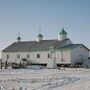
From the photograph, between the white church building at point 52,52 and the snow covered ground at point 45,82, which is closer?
the snow covered ground at point 45,82

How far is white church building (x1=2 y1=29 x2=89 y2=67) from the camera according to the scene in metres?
44.9

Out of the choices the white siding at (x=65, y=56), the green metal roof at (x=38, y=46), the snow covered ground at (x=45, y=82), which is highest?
the green metal roof at (x=38, y=46)

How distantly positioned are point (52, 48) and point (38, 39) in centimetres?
522

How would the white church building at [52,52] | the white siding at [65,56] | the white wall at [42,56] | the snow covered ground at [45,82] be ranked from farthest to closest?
the white church building at [52,52]
the white wall at [42,56]
the white siding at [65,56]
the snow covered ground at [45,82]

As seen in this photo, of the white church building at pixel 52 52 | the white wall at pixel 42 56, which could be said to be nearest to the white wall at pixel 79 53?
the white church building at pixel 52 52

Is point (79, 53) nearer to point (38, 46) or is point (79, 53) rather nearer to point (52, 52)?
point (52, 52)

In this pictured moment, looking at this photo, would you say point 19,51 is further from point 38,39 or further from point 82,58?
point 82,58

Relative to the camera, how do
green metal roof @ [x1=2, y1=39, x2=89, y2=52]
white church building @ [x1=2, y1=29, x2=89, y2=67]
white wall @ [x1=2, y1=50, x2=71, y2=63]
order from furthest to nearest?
green metal roof @ [x1=2, y1=39, x2=89, y2=52] → white church building @ [x1=2, y1=29, x2=89, y2=67] → white wall @ [x1=2, y1=50, x2=71, y2=63]

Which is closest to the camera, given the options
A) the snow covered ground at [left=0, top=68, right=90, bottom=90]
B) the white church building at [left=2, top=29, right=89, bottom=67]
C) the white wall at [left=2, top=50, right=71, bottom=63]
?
the snow covered ground at [left=0, top=68, right=90, bottom=90]

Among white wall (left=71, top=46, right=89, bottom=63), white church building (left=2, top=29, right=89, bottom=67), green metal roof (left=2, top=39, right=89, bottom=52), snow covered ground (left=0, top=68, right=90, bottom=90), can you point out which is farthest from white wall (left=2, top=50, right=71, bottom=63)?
snow covered ground (left=0, top=68, right=90, bottom=90)

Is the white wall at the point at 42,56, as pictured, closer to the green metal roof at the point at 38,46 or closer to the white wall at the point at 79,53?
the green metal roof at the point at 38,46

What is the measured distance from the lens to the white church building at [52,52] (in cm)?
4488

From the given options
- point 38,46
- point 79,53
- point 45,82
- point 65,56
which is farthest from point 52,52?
point 45,82

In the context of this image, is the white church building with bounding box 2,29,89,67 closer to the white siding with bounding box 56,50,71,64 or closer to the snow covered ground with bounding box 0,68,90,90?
the white siding with bounding box 56,50,71,64
